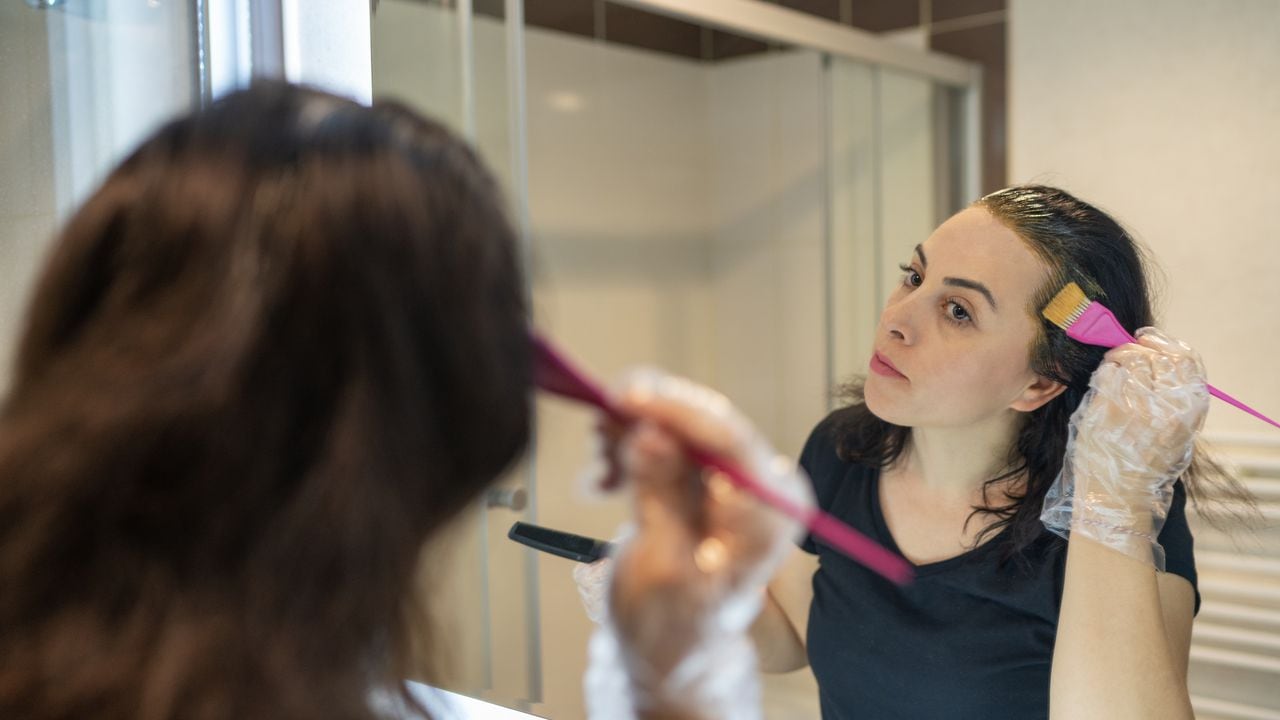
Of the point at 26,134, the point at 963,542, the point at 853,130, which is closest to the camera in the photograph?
the point at 963,542

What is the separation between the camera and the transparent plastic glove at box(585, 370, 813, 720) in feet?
1.32

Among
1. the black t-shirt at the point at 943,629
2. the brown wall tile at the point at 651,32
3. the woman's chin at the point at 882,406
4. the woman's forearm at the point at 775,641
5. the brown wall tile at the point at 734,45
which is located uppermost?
the brown wall tile at the point at 651,32

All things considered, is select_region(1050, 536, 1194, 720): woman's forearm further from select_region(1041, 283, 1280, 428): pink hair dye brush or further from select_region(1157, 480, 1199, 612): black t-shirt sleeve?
select_region(1041, 283, 1280, 428): pink hair dye brush

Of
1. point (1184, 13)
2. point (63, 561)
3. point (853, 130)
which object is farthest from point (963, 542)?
point (63, 561)

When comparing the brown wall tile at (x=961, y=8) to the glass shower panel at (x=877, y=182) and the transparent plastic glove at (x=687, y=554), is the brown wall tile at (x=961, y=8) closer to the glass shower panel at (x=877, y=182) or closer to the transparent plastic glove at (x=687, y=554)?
the glass shower panel at (x=877, y=182)

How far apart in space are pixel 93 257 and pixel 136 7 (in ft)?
2.74

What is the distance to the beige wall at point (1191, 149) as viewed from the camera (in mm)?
743

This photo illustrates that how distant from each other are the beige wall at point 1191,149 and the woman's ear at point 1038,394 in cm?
12

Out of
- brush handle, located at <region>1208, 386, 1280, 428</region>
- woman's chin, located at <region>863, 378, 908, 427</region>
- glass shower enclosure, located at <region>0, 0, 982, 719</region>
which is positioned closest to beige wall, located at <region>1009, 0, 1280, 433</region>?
brush handle, located at <region>1208, 386, 1280, 428</region>

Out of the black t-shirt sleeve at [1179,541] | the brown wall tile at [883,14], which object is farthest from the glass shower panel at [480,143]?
the black t-shirt sleeve at [1179,541]

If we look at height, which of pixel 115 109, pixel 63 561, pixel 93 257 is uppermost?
pixel 115 109

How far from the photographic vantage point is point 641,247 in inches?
75.0

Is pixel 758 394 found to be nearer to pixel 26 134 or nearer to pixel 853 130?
pixel 853 130

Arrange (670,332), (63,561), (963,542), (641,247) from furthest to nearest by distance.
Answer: (641,247), (670,332), (963,542), (63,561)
